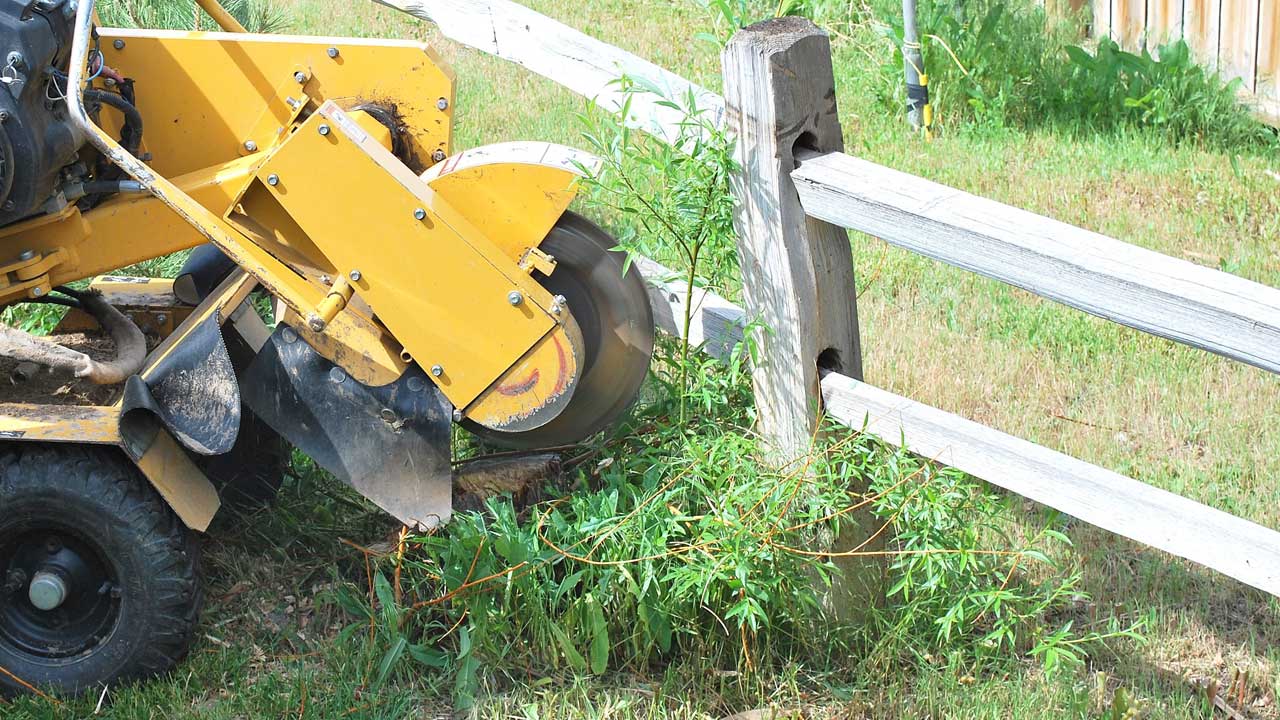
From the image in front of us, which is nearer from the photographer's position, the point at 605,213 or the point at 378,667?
the point at 378,667

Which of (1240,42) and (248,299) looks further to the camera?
(1240,42)

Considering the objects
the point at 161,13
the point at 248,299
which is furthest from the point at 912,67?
the point at 248,299

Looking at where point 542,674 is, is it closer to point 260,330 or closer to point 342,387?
point 342,387

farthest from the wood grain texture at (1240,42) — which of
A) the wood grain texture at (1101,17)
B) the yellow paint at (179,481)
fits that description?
the yellow paint at (179,481)

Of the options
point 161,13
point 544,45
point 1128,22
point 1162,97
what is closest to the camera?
point 544,45

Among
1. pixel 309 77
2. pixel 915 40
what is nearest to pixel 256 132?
pixel 309 77

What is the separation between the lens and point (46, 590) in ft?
11.8

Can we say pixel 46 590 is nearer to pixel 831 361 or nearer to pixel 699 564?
pixel 699 564

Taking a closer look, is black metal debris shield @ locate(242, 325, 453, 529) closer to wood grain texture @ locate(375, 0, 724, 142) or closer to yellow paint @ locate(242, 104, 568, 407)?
yellow paint @ locate(242, 104, 568, 407)

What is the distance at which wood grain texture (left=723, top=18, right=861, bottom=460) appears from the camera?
308cm

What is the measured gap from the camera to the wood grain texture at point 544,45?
4418 mm

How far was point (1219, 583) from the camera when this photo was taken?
13.0ft

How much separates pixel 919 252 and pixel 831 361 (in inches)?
19.8

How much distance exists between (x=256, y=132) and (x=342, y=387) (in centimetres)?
89
